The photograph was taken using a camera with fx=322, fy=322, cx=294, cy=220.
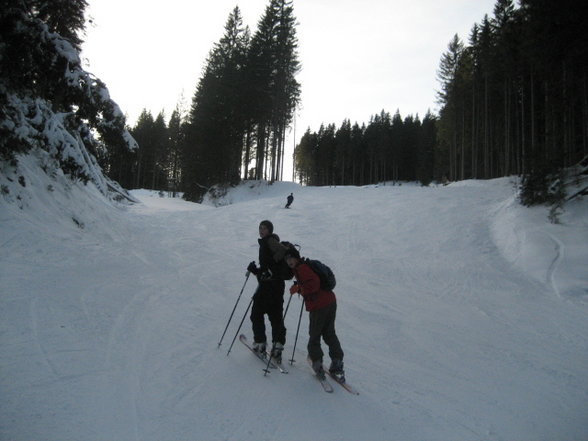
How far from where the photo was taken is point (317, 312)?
4273 mm

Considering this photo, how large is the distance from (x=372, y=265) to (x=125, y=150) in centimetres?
895

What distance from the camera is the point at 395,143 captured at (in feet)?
189

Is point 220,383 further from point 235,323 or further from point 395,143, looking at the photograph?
point 395,143

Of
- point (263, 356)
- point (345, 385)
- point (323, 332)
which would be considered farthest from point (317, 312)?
point (263, 356)

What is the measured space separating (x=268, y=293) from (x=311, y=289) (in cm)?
80

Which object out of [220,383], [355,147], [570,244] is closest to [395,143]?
[355,147]

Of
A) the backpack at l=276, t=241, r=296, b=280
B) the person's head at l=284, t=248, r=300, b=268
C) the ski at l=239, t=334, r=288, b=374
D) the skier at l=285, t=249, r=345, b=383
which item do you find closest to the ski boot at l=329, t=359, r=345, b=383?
the skier at l=285, t=249, r=345, b=383

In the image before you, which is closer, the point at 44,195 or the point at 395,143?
the point at 44,195

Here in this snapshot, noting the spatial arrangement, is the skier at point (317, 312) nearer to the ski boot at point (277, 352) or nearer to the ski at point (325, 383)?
the ski at point (325, 383)

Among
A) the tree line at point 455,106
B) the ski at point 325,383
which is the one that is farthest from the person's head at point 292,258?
the tree line at point 455,106

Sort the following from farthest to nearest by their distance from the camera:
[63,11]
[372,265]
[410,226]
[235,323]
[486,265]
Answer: [410,226]
[372,265]
[486,265]
[63,11]
[235,323]

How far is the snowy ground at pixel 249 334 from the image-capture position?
337cm

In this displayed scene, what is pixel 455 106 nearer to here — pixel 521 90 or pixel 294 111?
pixel 521 90

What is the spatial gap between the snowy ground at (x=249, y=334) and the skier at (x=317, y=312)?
344mm
